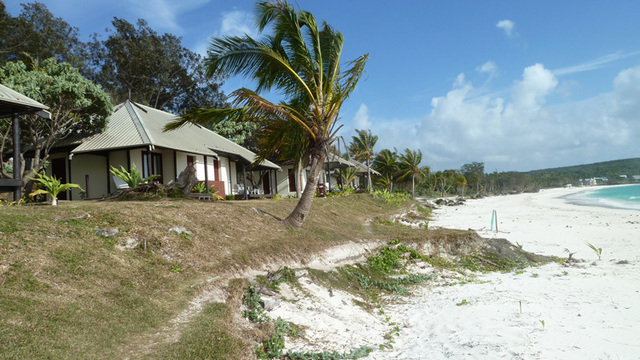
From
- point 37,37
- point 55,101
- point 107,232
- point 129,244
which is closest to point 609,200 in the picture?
point 129,244

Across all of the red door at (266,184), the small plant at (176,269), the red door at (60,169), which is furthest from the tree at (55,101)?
the red door at (266,184)

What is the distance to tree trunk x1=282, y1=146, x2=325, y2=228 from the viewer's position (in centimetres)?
1058

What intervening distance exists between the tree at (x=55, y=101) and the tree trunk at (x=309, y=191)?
1041cm

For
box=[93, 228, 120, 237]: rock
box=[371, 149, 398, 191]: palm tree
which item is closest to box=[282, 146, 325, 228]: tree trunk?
box=[93, 228, 120, 237]: rock

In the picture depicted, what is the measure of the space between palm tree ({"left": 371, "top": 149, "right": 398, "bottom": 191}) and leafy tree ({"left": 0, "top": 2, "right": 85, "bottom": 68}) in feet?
114

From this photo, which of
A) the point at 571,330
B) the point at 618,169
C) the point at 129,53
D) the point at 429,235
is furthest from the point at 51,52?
the point at 618,169

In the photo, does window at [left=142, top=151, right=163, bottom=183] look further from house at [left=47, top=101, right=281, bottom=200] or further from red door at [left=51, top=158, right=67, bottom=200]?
red door at [left=51, top=158, right=67, bottom=200]

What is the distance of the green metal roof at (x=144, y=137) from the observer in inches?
608

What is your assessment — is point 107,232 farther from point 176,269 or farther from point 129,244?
point 176,269

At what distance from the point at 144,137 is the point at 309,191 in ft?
28.7

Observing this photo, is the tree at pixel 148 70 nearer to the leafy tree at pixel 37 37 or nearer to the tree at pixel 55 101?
the leafy tree at pixel 37 37

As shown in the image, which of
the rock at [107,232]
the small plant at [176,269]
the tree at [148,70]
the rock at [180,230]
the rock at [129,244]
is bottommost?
the small plant at [176,269]

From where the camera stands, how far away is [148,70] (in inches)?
1332

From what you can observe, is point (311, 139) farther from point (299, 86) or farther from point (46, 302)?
point (46, 302)
